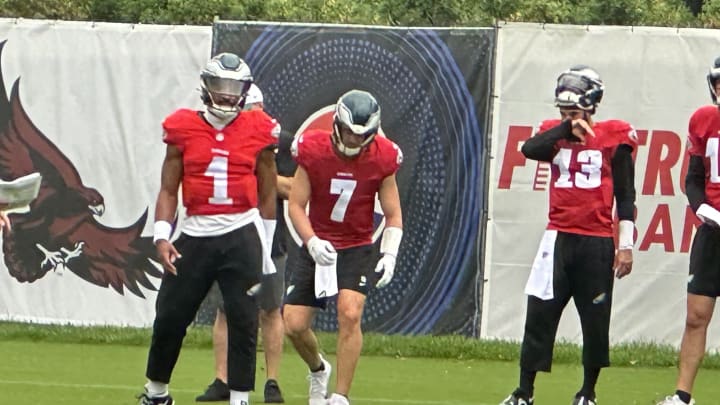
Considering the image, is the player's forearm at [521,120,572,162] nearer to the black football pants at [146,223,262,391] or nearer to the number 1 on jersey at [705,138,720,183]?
the number 1 on jersey at [705,138,720,183]

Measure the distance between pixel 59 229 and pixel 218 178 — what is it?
5.46m

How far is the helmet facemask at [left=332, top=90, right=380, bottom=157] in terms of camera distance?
9656 mm

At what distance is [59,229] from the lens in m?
14.5

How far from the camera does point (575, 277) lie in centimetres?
1007

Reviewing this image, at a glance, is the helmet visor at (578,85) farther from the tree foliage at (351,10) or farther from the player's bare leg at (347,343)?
the tree foliage at (351,10)

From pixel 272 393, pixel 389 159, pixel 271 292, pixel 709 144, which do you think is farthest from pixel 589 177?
pixel 272 393

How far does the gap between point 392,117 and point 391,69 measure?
40 cm

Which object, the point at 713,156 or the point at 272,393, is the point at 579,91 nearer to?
the point at 713,156

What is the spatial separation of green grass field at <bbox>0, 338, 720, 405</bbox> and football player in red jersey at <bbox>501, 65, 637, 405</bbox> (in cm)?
95

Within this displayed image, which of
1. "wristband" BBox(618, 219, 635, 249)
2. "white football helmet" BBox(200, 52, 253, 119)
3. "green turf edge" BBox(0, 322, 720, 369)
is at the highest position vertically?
"white football helmet" BBox(200, 52, 253, 119)

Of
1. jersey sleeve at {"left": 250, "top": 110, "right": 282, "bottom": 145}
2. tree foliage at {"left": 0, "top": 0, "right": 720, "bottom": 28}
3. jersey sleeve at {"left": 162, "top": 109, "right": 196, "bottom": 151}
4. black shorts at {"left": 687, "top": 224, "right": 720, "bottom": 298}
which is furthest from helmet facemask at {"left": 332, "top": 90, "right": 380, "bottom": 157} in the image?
tree foliage at {"left": 0, "top": 0, "right": 720, "bottom": 28}

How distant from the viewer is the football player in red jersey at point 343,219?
972 cm

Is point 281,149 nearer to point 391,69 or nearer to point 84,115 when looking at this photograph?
point 391,69

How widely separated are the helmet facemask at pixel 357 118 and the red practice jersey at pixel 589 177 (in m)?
1.17
